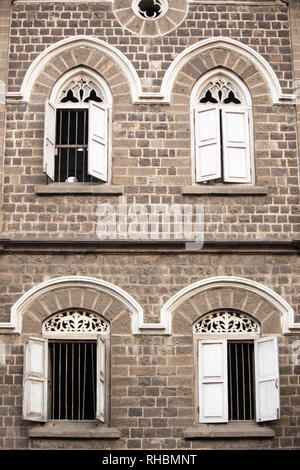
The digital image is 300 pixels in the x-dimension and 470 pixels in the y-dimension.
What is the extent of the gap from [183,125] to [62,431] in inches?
225

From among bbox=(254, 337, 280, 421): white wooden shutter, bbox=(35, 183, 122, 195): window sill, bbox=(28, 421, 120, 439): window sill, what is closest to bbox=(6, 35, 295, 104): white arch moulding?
bbox=(35, 183, 122, 195): window sill

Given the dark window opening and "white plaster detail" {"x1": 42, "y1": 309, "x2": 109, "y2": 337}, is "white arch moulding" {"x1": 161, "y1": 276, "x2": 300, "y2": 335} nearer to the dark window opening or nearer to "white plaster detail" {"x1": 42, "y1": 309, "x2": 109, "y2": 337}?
"white plaster detail" {"x1": 42, "y1": 309, "x2": 109, "y2": 337}

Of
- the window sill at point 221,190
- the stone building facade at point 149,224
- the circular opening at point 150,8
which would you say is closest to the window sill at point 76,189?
the stone building facade at point 149,224

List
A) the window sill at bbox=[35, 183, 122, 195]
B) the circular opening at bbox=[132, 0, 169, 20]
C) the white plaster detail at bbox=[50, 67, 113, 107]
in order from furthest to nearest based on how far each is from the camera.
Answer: the circular opening at bbox=[132, 0, 169, 20]
the white plaster detail at bbox=[50, 67, 113, 107]
the window sill at bbox=[35, 183, 122, 195]

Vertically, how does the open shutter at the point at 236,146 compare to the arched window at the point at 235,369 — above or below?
above

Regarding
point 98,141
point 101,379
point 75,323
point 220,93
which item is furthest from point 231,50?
point 101,379

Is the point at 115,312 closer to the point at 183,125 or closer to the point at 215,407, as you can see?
the point at 215,407

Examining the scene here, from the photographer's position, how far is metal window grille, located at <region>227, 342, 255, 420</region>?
1558cm

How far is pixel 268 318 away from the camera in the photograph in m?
15.8

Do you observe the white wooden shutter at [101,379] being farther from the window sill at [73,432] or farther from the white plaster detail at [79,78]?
the white plaster detail at [79,78]

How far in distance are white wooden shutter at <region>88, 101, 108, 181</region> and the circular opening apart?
206cm

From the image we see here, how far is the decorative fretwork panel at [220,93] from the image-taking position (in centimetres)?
1723

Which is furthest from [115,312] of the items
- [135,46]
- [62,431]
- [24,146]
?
[135,46]

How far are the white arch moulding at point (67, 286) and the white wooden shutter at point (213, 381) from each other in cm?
118
